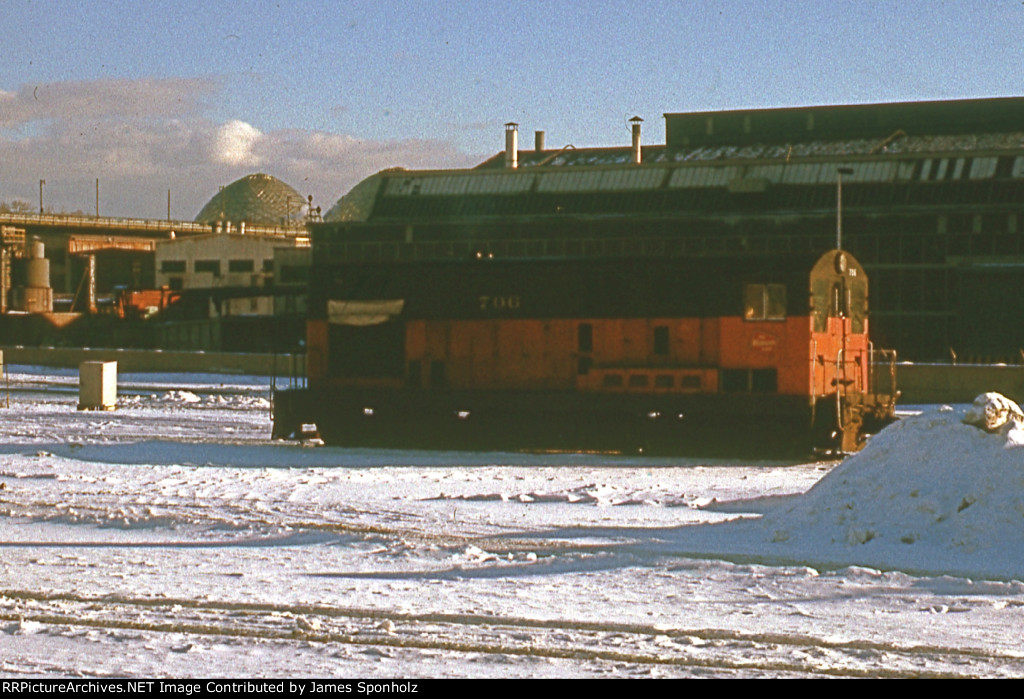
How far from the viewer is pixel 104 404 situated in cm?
3356

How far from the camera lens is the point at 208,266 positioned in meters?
82.9

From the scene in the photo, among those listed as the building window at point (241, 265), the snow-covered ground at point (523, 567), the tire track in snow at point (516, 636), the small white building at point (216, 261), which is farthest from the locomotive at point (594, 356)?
the building window at point (241, 265)

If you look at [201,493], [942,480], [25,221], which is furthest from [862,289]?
[25,221]

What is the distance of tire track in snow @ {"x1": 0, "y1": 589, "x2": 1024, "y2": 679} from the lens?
7.71 metres

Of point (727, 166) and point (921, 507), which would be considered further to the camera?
point (727, 166)

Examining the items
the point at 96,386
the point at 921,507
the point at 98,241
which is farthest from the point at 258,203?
the point at 921,507

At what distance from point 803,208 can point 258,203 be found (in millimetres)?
75630

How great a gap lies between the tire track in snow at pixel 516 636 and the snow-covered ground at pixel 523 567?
0.09 feet

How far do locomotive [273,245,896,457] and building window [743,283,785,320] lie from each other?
0.02m

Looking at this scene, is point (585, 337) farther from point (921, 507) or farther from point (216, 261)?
point (216, 261)

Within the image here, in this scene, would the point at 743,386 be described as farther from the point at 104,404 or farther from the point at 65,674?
the point at 104,404

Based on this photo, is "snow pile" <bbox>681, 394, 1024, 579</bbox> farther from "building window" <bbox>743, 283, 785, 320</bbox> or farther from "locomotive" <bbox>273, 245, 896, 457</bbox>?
"building window" <bbox>743, 283, 785, 320</bbox>

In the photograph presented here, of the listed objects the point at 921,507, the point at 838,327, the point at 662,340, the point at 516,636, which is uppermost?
the point at 838,327

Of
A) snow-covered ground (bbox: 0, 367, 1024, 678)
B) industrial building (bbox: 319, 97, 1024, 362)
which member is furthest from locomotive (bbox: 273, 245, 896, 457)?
industrial building (bbox: 319, 97, 1024, 362)
